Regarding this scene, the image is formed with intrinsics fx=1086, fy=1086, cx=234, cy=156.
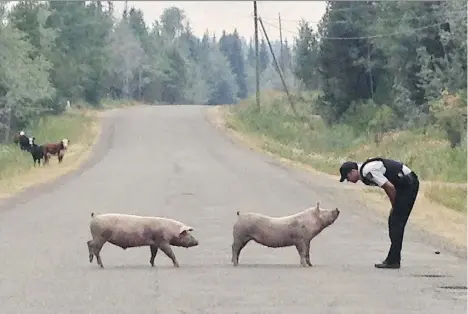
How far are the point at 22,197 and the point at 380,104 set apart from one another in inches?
1665

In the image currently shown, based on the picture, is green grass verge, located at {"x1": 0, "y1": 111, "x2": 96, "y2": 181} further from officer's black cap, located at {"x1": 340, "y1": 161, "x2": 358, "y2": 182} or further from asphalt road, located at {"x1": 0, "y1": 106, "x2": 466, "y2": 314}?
officer's black cap, located at {"x1": 340, "y1": 161, "x2": 358, "y2": 182}

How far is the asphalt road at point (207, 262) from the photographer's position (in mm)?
A: 10742

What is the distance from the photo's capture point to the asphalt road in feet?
35.2

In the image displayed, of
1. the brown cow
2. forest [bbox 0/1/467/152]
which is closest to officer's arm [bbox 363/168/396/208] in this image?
the brown cow

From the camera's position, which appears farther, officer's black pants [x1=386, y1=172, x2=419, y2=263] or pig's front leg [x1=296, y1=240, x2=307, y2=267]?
pig's front leg [x1=296, y1=240, x2=307, y2=267]

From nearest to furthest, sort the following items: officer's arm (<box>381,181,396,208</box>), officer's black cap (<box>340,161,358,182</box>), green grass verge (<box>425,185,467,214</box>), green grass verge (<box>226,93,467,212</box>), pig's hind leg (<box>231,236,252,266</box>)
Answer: officer's black cap (<box>340,161,358,182</box>) → officer's arm (<box>381,181,396,208</box>) → pig's hind leg (<box>231,236,252,266</box>) → green grass verge (<box>425,185,467,214</box>) → green grass verge (<box>226,93,467,212</box>)

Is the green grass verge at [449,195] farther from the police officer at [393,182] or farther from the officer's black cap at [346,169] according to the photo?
the officer's black cap at [346,169]

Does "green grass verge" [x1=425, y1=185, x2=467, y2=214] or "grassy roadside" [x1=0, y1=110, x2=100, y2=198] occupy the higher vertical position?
"green grass verge" [x1=425, y1=185, x2=467, y2=214]

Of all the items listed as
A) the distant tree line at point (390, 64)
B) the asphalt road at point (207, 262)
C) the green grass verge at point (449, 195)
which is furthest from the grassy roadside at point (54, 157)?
the distant tree line at point (390, 64)

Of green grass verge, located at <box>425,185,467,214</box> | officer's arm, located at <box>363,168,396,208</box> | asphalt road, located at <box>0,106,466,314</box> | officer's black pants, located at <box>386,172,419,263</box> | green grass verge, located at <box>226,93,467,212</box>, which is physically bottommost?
green grass verge, located at <box>226,93,467,212</box>

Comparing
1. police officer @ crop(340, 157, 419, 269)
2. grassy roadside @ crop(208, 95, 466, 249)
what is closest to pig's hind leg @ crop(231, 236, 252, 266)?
police officer @ crop(340, 157, 419, 269)

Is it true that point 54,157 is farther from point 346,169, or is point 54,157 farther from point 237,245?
point 346,169

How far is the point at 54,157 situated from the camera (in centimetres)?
4000

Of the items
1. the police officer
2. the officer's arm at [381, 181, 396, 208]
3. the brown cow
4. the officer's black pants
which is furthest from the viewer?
the brown cow
